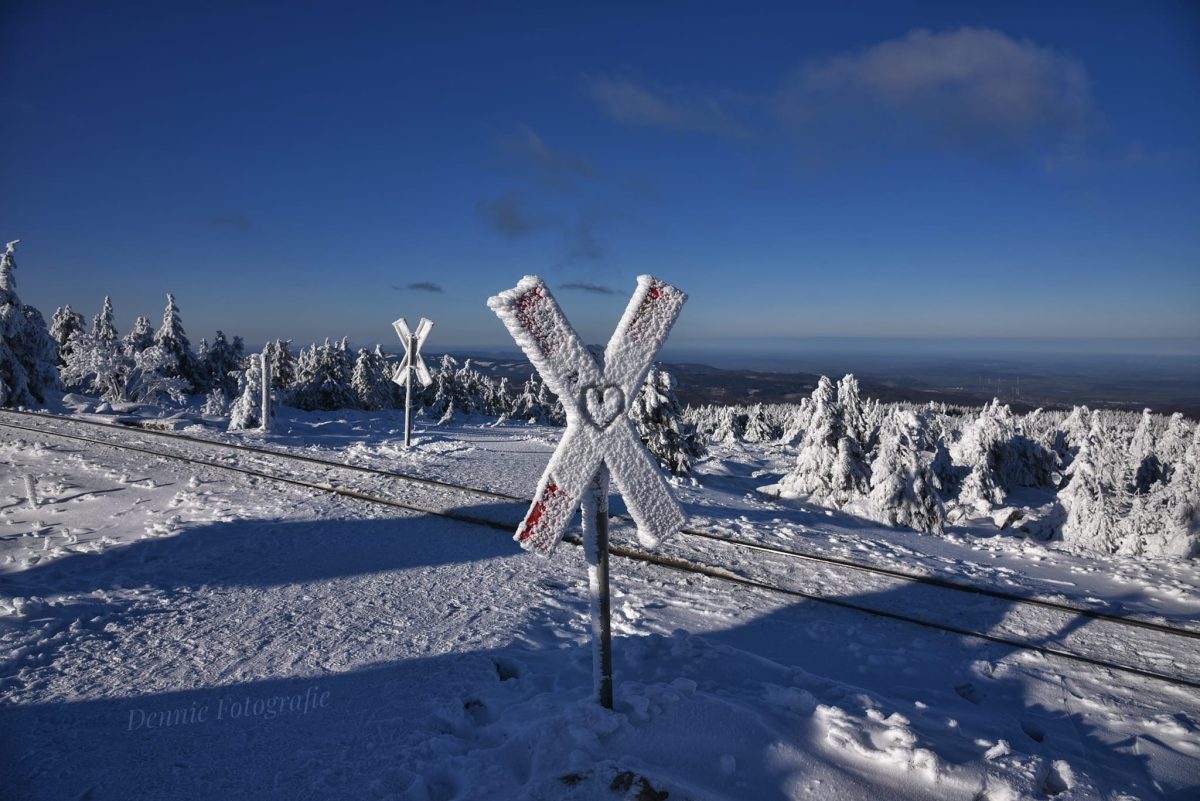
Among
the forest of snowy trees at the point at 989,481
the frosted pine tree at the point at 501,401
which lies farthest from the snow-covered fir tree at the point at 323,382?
the forest of snowy trees at the point at 989,481

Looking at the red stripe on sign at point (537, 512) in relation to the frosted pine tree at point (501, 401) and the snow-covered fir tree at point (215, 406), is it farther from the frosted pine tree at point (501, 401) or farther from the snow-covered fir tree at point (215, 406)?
the frosted pine tree at point (501, 401)

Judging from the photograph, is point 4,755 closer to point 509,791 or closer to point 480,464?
point 509,791

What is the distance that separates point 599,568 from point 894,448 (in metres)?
12.6

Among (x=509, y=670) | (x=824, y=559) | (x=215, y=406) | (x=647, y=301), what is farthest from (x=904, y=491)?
(x=215, y=406)

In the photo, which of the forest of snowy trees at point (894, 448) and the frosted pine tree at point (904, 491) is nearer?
the forest of snowy trees at point (894, 448)

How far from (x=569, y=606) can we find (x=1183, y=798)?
199 inches

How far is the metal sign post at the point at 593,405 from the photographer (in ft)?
9.80

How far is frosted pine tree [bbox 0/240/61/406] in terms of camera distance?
2316 centimetres

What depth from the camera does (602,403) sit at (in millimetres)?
3113

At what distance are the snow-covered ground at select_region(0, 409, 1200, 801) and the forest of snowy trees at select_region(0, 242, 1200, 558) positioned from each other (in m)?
2.61

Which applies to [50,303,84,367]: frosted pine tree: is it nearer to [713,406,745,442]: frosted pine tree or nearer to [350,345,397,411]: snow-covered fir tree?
[350,345,397,411]: snow-covered fir tree

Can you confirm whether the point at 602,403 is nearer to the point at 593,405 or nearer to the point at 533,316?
the point at 593,405

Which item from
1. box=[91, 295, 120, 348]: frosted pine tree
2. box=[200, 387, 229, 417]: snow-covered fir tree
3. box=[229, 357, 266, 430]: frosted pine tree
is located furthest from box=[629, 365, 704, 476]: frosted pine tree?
box=[91, 295, 120, 348]: frosted pine tree

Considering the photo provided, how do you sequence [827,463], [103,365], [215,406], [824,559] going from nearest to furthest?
1. [824,559]
2. [827,463]
3. [215,406]
4. [103,365]
